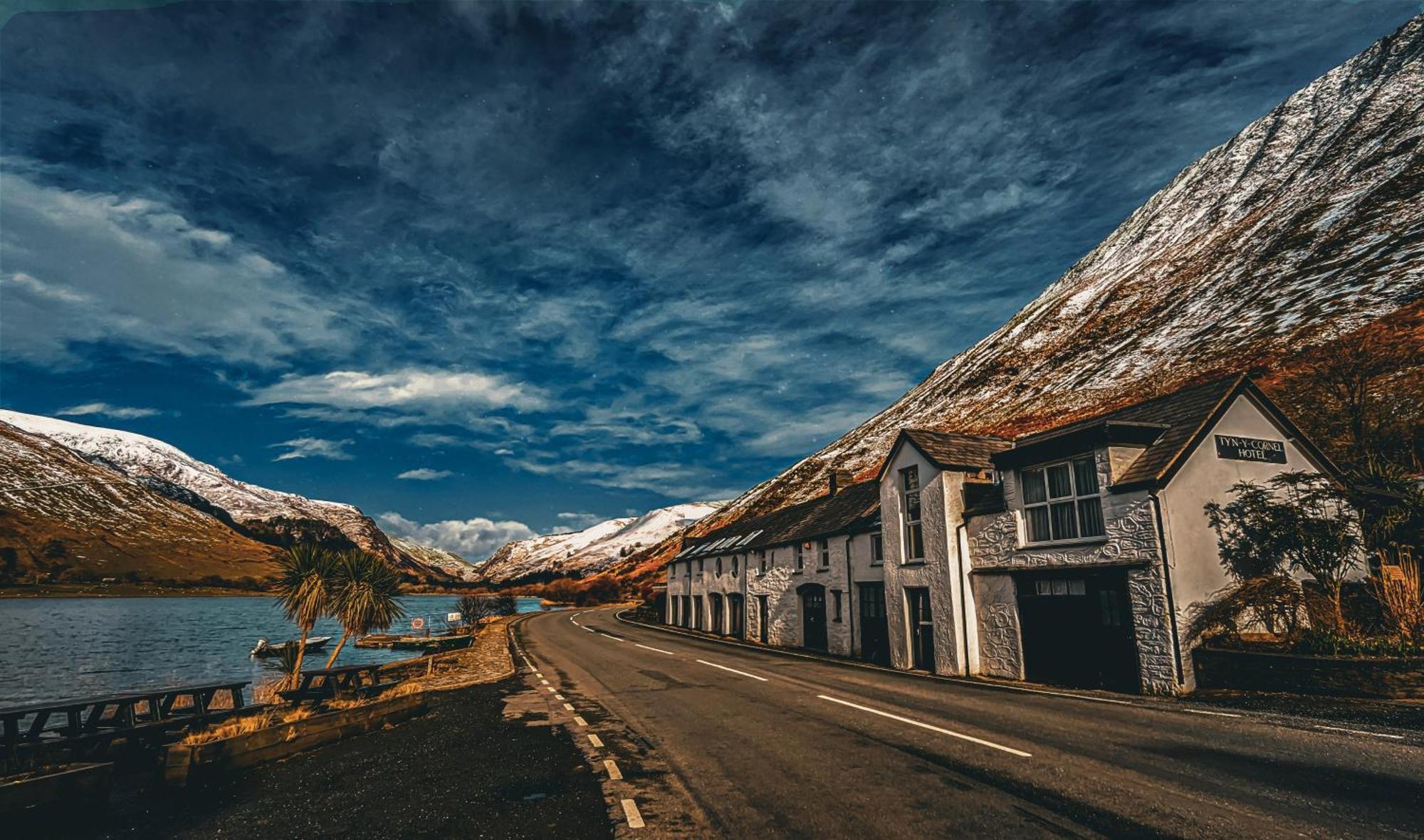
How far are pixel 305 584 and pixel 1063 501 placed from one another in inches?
1030

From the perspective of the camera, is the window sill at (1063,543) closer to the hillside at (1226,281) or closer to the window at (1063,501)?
the window at (1063,501)

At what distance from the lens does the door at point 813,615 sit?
32625 mm

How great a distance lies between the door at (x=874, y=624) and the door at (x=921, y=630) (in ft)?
6.49

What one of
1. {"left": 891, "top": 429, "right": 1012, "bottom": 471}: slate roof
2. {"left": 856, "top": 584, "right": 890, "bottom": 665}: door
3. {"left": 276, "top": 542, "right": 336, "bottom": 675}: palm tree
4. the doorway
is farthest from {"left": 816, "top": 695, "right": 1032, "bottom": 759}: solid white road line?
the doorway

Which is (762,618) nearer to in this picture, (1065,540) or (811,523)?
(811,523)

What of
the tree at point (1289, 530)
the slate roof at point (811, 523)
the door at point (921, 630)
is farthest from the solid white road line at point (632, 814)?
the slate roof at point (811, 523)

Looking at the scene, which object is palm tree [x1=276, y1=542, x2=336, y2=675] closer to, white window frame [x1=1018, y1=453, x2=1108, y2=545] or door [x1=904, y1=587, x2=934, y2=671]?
door [x1=904, y1=587, x2=934, y2=671]

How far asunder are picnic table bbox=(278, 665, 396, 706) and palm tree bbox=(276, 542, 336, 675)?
5.99m

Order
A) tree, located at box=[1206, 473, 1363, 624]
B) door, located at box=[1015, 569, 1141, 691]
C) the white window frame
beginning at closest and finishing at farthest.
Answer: tree, located at box=[1206, 473, 1363, 624]
door, located at box=[1015, 569, 1141, 691]
the white window frame

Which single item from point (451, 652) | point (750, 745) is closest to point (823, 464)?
point (451, 652)

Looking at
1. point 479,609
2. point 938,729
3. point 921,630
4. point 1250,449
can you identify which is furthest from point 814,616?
point 479,609

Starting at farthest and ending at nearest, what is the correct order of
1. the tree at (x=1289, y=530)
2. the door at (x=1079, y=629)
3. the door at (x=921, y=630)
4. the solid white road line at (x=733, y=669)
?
1. the door at (x=921, y=630)
2. the solid white road line at (x=733, y=669)
3. the door at (x=1079, y=629)
4. the tree at (x=1289, y=530)

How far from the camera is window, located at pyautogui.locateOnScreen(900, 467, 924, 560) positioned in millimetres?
25125

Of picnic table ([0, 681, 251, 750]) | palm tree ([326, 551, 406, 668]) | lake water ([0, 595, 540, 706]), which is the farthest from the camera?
lake water ([0, 595, 540, 706])
